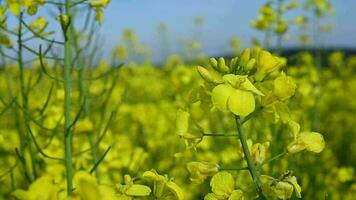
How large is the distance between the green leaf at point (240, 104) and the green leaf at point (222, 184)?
14 cm

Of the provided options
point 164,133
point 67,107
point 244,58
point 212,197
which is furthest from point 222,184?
point 164,133

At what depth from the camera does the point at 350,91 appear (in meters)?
9.18

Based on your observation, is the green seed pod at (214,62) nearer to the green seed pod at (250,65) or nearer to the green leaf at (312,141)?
the green seed pod at (250,65)

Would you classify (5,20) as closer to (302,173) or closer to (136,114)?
(302,173)

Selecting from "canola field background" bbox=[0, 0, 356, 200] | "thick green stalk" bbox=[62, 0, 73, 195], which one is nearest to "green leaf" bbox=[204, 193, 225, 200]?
"canola field background" bbox=[0, 0, 356, 200]

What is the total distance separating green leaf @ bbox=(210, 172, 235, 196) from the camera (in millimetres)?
1201

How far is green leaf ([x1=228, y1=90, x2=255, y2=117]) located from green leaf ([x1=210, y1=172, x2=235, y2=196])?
0.14 m

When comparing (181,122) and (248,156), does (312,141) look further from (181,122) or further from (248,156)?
(181,122)

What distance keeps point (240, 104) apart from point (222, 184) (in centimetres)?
17

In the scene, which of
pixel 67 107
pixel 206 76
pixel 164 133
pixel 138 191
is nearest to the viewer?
pixel 138 191

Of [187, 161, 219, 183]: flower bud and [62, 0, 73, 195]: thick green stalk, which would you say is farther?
[62, 0, 73, 195]: thick green stalk

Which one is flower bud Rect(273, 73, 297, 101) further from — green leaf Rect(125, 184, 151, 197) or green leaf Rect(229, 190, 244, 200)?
green leaf Rect(125, 184, 151, 197)

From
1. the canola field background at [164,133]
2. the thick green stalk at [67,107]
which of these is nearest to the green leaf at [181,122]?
the canola field background at [164,133]

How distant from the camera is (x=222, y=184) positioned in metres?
1.21
